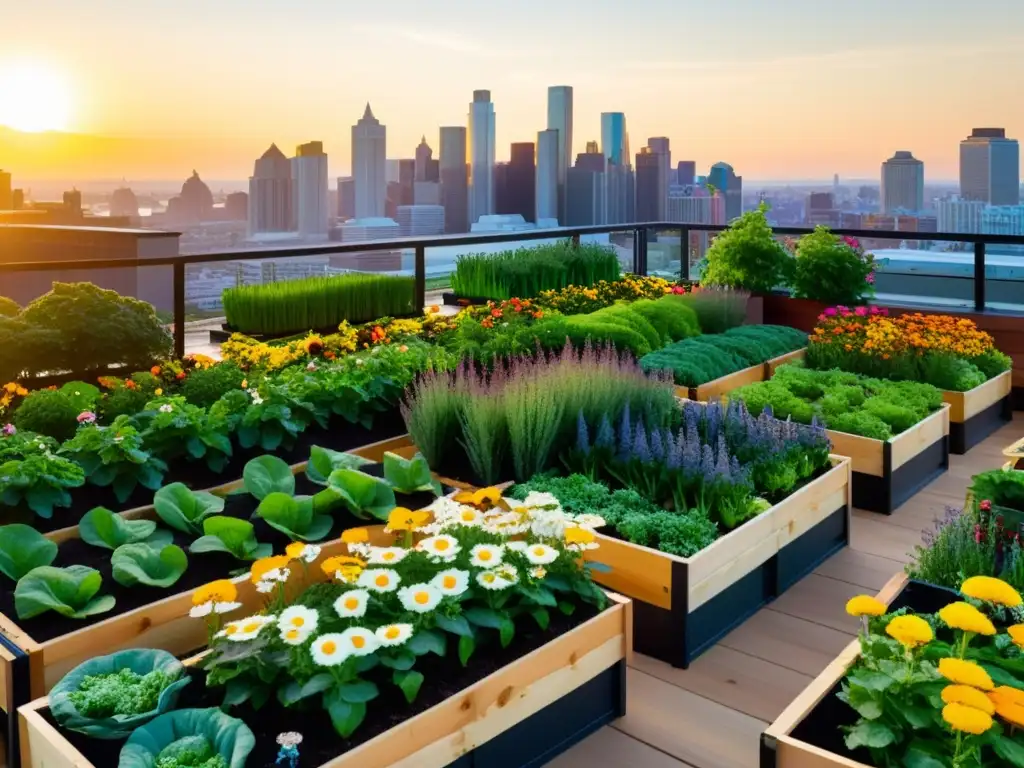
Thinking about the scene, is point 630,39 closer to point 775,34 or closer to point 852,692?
point 775,34

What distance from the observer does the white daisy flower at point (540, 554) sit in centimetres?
234

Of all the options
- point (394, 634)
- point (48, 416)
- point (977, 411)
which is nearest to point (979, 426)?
point (977, 411)

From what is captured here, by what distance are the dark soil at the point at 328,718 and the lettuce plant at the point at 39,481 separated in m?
1.23

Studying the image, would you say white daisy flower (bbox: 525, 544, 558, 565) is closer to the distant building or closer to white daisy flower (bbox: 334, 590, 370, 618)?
white daisy flower (bbox: 334, 590, 370, 618)

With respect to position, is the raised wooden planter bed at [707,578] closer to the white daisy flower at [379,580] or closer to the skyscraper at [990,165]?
the white daisy flower at [379,580]

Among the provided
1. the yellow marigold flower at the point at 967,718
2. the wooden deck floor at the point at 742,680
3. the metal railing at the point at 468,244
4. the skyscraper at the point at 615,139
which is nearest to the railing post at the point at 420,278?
the metal railing at the point at 468,244

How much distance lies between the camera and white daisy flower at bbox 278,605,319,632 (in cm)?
199

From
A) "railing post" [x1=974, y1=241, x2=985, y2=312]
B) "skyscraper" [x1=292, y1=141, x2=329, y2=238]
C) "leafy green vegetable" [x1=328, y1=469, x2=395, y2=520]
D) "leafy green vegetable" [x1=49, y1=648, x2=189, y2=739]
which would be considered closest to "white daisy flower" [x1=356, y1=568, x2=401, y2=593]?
"leafy green vegetable" [x1=49, y1=648, x2=189, y2=739]

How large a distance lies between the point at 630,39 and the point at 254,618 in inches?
387

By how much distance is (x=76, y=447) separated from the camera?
333 cm

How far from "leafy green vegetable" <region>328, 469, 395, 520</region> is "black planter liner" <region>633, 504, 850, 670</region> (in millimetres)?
894

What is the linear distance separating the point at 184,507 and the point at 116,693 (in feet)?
3.78

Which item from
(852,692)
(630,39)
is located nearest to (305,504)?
(852,692)

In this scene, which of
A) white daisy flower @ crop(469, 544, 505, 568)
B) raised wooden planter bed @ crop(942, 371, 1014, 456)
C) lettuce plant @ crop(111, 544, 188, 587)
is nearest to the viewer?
white daisy flower @ crop(469, 544, 505, 568)
